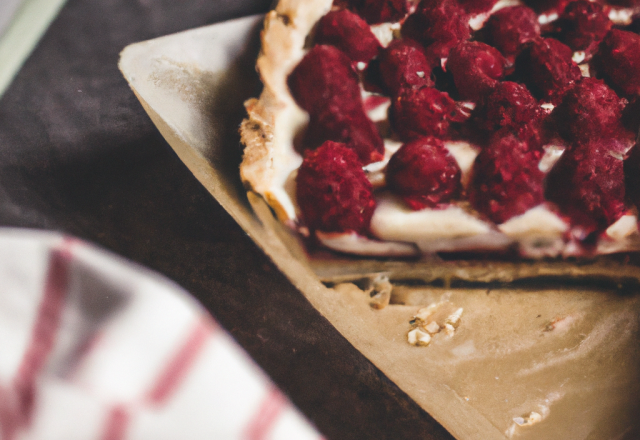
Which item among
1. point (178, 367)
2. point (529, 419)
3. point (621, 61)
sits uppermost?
point (621, 61)

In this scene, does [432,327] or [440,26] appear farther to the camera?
[440,26]

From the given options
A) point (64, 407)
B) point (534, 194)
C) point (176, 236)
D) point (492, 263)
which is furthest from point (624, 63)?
point (64, 407)

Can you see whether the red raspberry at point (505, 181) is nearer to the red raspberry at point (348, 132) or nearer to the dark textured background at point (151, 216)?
the red raspberry at point (348, 132)

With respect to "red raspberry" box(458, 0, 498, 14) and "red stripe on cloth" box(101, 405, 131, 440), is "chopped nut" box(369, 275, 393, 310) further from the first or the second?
"red raspberry" box(458, 0, 498, 14)

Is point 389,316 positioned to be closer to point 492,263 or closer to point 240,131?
point 492,263

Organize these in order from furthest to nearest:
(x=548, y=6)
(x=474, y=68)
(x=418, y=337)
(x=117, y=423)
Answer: (x=548, y=6), (x=474, y=68), (x=418, y=337), (x=117, y=423)

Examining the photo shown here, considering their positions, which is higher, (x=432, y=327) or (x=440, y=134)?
(x=440, y=134)

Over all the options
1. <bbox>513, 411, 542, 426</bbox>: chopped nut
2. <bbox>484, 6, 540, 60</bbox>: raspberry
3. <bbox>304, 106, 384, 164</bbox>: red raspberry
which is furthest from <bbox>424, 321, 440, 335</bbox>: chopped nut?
<bbox>484, 6, 540, 60</bbox>: raspberry

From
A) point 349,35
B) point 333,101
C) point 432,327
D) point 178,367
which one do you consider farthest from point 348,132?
point 178,367

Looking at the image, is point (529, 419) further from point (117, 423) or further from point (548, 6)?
point (548, 6)
